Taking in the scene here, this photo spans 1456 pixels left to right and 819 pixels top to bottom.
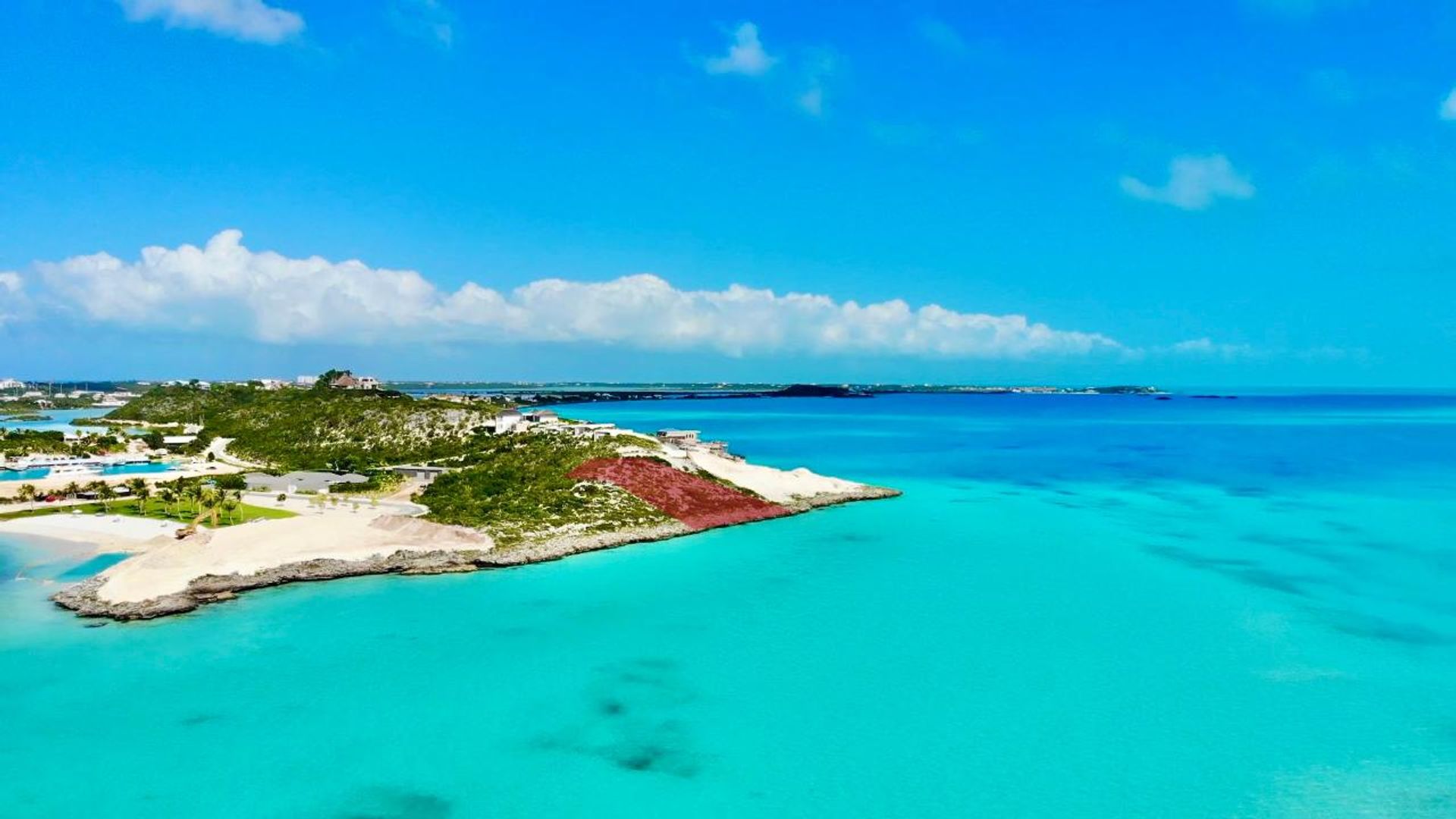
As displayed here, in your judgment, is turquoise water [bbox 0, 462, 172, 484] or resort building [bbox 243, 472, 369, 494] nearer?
resort building [bbox 243, 472, 369, 494]

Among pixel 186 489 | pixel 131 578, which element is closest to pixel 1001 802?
pixel 131 578

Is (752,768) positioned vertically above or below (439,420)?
below

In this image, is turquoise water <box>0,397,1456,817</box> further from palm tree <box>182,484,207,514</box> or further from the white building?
the white building

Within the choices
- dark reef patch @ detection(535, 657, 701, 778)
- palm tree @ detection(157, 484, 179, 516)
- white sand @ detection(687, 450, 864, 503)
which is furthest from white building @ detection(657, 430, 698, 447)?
dark reef patch @ detection(535, 657, 701, 778)

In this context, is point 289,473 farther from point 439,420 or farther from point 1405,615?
point 1405,615

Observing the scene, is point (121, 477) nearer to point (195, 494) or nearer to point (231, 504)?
point (195, 494)

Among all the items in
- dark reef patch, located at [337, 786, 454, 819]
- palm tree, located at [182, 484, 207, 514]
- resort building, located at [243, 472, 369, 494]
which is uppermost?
palm tree, located at [182, 484, 207, 514]
